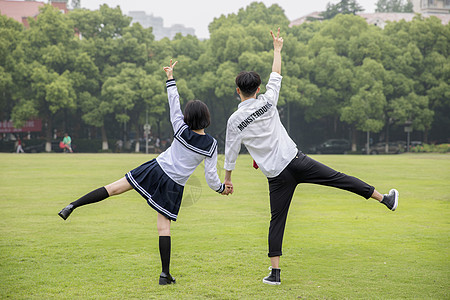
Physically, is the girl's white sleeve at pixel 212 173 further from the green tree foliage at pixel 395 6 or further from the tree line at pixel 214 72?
the green tree foliage at pixel 395 6

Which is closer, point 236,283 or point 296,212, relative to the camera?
point 236,283

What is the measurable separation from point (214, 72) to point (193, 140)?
46.3 metres

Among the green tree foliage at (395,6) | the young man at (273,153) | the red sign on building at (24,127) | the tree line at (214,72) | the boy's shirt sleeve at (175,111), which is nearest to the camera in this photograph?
the young man at (273,153)

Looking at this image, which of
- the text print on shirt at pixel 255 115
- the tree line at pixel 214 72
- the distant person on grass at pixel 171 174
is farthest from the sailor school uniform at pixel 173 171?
the tree line at pixel 214 72

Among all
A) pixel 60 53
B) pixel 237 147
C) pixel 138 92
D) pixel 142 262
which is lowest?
pixel 142 262

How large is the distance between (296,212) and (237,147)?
17.9 feet

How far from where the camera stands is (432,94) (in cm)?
4988

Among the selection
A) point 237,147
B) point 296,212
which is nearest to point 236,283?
point 237,147

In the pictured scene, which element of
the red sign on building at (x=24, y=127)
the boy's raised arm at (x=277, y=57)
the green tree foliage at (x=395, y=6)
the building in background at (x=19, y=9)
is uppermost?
the green tree foliage at (x=395, y=6)

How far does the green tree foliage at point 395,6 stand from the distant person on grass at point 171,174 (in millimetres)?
105745

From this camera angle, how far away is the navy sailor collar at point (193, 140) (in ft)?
16.2

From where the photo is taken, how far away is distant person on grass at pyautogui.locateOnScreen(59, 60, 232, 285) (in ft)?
16.2

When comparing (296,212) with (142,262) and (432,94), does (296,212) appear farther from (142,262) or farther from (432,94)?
(432,94)

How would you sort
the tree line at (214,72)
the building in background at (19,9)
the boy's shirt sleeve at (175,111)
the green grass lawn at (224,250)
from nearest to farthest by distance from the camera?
1. the green grass lawn at (224,250)
2. the boy's shirt sleeve at (175,111)
3. the tree line at (214,72)
4. the building in background at (19,9)
